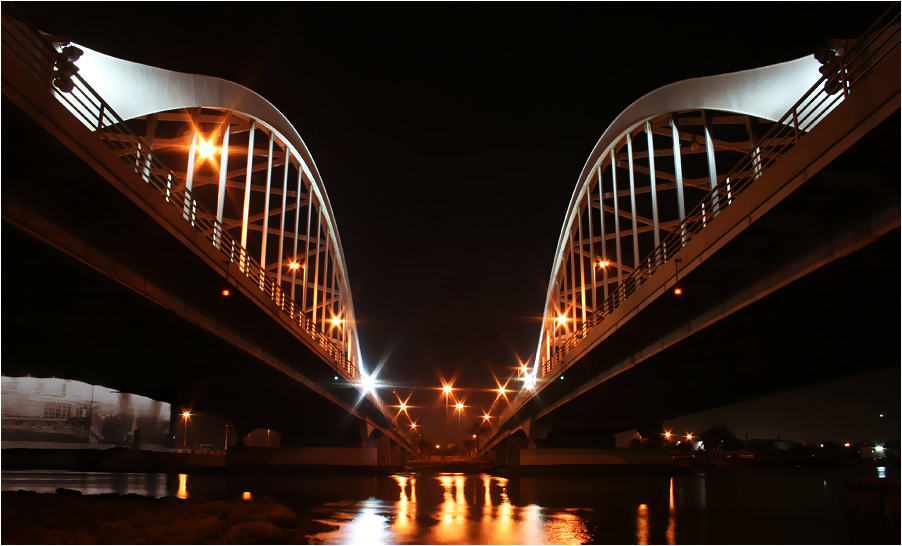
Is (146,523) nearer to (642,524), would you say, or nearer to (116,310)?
(116,310)

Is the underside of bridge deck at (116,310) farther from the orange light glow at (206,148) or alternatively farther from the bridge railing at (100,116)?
the orange light glow at (206,148)

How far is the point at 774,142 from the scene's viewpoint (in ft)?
54.9

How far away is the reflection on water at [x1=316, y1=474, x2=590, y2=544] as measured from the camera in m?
16.1

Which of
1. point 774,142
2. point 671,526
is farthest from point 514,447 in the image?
point 774,142

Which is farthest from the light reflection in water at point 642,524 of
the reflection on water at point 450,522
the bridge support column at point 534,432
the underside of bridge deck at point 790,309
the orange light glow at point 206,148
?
the bridge support column at point 534,432

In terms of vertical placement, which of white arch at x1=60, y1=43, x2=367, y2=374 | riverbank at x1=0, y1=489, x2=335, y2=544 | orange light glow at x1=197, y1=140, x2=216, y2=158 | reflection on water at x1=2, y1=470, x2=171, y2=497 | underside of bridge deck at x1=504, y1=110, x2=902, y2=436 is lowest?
reflection on water at x1=2, y1=470, x2=171, y2=497

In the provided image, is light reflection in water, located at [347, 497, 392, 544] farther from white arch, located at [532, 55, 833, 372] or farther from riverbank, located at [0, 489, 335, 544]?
white arch, located at [532, 55, 833, 372]

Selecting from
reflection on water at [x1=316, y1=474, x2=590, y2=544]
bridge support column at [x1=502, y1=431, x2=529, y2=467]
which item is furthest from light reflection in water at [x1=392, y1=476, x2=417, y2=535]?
bridge support column at [x1=502, y1=431, x2=529, y2=467]

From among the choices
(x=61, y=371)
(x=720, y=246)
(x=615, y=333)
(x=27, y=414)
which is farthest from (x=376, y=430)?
(x=720, y=246)

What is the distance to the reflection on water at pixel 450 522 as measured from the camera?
16125 mm

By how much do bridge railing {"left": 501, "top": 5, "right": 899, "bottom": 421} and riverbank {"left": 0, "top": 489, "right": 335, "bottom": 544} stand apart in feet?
40.5

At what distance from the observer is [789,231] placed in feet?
45.2

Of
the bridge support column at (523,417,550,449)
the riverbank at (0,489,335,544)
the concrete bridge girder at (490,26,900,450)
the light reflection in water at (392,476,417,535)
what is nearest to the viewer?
the concrete bridge girder at (490,26,900,450)

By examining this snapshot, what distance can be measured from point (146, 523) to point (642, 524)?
12.5 metres
